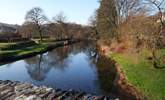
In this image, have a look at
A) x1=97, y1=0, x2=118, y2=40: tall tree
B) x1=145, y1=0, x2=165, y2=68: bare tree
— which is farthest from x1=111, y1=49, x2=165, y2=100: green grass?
x1=97, y1=0, x2=118, y2=40: tall tree

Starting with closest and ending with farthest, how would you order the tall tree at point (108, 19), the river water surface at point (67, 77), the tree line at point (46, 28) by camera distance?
1. the river water surface at point (67, 77)
2. the tall tree at point (108, 19)
3. the tree line at point (46, 28)

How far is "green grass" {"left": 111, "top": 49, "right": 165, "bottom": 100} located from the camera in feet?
71.8

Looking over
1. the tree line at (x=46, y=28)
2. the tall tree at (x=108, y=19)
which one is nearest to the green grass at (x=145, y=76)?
the tall tree at (x=108, y=19)

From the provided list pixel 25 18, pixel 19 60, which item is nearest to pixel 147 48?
pixel 19 60

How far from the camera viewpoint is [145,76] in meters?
26.1

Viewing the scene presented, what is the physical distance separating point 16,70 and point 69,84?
1395 centimetres

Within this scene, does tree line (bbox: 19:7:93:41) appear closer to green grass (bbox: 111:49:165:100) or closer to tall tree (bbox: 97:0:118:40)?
tall tree (bbox: 97:0:118:40)

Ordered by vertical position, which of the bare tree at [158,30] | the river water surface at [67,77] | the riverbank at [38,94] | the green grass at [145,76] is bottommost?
the river water surface at [67,77]

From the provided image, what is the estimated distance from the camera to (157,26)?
2777 cm

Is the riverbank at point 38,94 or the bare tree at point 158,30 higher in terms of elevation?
the bare tree at point 158,30

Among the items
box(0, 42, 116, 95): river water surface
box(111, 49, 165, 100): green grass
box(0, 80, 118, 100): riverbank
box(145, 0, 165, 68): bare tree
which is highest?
box(145, 0, 165, 68): bare tree

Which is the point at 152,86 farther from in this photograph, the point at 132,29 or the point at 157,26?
the point at 132,29

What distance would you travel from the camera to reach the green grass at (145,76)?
2189cm

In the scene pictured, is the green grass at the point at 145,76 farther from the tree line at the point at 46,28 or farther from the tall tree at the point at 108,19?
the tree line at the point at 46,28
